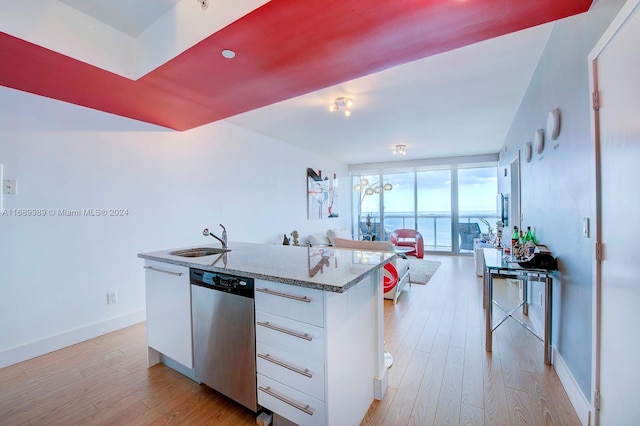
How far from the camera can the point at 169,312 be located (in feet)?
6.50

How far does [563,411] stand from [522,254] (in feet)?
3.77

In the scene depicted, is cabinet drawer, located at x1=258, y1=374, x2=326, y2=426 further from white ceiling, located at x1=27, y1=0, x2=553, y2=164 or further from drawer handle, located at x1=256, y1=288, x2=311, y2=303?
white ceiling, located at x1=27, y1=0, x2=553, y2=164

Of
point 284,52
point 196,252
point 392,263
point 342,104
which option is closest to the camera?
point 284,52

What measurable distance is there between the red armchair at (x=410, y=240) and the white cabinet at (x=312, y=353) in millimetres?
5406

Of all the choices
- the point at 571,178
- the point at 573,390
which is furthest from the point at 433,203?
the point at 573,390

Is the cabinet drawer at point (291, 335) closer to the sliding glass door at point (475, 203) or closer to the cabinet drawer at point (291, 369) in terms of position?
the cabinet drawer at point (291, 369)

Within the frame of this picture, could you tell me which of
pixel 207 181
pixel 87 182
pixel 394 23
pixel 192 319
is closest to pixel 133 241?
pixel 87 182

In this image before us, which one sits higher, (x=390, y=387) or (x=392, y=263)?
(x=392, y=263)

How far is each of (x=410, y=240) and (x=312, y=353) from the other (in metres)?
→ 6.03

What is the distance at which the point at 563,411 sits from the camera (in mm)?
1591

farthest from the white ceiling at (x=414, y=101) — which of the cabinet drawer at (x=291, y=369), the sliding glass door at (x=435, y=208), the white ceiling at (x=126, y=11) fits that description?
the cabinet drawer at (x=291, y=369)

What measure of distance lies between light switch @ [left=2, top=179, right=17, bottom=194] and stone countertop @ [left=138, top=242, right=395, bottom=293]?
1.30 m

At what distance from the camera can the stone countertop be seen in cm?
127

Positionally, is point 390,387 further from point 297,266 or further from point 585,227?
point 585,227
